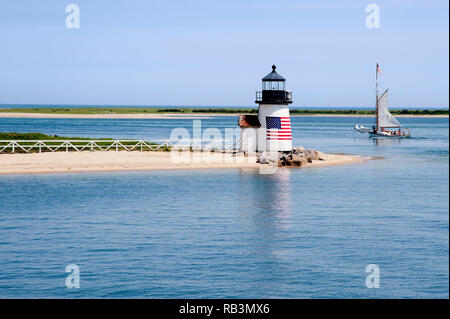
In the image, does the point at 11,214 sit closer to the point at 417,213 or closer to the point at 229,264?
the point at 229,264

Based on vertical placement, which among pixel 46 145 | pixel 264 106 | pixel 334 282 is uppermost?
pixel 264 106

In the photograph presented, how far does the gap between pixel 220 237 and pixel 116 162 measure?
24372 mm

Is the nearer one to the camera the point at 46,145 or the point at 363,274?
the point at 363,274

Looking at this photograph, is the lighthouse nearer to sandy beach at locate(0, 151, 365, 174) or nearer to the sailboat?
sandy beach at locate(0, 151, 365, 174)

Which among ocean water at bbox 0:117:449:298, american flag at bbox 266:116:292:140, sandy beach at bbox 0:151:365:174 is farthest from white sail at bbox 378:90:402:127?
ocean water at bbox 0:117:449:298

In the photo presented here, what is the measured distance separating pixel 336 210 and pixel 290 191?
20.7 feet

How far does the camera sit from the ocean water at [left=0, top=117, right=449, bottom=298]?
16.9 meters

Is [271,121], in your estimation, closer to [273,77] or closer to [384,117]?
[273,77]

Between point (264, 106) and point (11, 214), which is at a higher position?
point (264, 106)

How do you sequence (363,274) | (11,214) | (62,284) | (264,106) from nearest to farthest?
1. (62,284)
2. (363,274)
3. (11,214)
4. (264,106)

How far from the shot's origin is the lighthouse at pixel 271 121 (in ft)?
154

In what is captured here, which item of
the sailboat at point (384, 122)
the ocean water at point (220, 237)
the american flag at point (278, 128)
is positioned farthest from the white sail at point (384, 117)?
the ocean water at point (220, 237)
